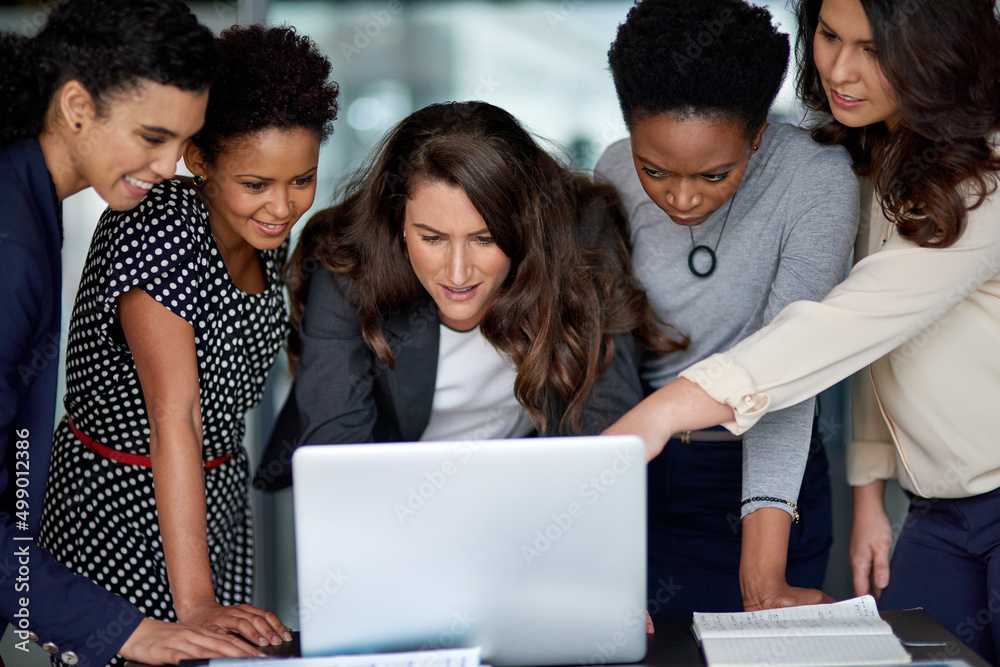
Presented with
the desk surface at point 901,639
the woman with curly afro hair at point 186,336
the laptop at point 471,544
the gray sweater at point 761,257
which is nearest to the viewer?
the laptop at point 471,544

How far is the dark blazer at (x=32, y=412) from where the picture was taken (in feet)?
3.89

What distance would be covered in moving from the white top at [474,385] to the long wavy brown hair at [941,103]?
2.54ft

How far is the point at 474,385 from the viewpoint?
1.78 metres

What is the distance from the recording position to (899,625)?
128cm

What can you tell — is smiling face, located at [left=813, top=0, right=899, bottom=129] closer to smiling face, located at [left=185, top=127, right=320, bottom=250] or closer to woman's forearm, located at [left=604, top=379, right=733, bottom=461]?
woman's forearm, located at [left=604, top=379, right=733, bottom=461]

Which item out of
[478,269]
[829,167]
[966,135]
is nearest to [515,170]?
[478,269]

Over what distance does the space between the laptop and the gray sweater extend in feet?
1.69

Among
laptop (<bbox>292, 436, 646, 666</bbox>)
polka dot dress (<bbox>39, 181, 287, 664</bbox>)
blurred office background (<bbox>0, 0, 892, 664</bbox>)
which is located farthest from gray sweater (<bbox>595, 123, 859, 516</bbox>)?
blurred office background (<bbox>0, 0, 892, 664</bbox>)

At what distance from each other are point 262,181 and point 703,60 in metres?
0.77

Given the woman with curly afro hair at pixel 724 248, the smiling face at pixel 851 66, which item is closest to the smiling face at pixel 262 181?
the woman with curly afro hair at pixel 724 248

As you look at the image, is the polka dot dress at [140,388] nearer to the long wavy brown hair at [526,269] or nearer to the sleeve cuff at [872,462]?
the long wavy brown hair at [526,269]

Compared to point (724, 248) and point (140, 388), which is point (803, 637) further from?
point (140, 388)

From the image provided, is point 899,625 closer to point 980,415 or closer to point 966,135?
point 980,415

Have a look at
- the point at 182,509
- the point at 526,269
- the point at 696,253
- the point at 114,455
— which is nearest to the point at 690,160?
the point at 696,253
